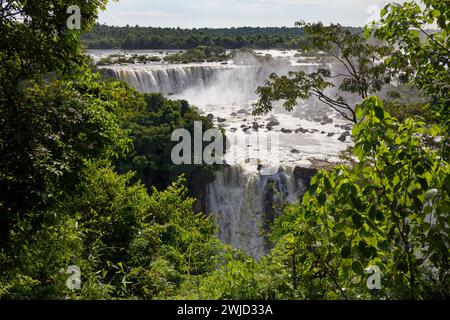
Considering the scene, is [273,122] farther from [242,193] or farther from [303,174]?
[242,193]

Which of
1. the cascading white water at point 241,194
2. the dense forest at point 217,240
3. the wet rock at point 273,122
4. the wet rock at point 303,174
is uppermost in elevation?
the dense forest at point 217,240

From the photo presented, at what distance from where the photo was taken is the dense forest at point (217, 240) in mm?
2717

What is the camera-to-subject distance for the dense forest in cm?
272

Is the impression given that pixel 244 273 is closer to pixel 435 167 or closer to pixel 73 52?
pixel 435 167

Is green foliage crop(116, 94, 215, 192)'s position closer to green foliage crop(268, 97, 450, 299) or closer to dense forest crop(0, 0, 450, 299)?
dense forest crop(0, 0, 450, 299)

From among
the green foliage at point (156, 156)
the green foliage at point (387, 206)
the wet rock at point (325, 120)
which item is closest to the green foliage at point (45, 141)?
the green foliage at point (387, 206)

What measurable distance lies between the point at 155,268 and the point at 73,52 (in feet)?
9.04

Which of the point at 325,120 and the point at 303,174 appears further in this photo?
the point at 325,120

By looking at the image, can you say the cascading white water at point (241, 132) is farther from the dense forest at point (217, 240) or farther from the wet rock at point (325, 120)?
the dense forest at point (217, 240)

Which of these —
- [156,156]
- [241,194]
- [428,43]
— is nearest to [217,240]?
[428,43]

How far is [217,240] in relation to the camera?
622 centimetres

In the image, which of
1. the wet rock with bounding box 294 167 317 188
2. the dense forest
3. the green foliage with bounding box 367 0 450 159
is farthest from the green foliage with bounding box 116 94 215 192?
the green foliage with bounding box 367 0 450 159

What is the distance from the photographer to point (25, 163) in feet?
14.4

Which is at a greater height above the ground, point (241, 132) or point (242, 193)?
point (241, 132)
